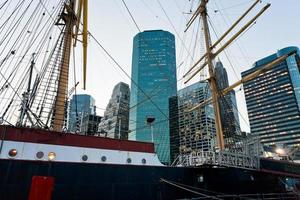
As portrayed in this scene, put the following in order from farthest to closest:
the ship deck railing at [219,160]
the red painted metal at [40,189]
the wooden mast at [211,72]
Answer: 1. the wooden mast at [211,72]
2. the ship deck railing at [219,160]
3. the red painted metal at [40,189]

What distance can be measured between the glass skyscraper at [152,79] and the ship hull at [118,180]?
8655 centimetres

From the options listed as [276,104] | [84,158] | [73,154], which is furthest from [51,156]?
[276,104]

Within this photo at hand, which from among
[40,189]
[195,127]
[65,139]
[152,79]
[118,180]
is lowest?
[118,180]

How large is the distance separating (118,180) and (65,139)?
2512 mm

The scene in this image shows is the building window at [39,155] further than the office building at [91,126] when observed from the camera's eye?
No

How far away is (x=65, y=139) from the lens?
7977 millimetres

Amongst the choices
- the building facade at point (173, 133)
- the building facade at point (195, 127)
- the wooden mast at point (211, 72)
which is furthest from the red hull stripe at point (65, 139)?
the building facade at point (173, 133)

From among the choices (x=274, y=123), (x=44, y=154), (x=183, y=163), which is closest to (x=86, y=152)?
(x=44, y=154)

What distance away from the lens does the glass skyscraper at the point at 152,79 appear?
10400 cm

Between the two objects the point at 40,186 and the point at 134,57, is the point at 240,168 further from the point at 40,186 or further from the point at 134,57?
the point at 134,57

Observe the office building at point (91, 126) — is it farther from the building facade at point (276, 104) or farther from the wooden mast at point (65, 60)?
the building facade at point (276, 104)

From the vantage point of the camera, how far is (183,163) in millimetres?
12156

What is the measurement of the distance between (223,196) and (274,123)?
151157 millimetres

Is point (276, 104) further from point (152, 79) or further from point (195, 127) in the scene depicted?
point (152, 79)
